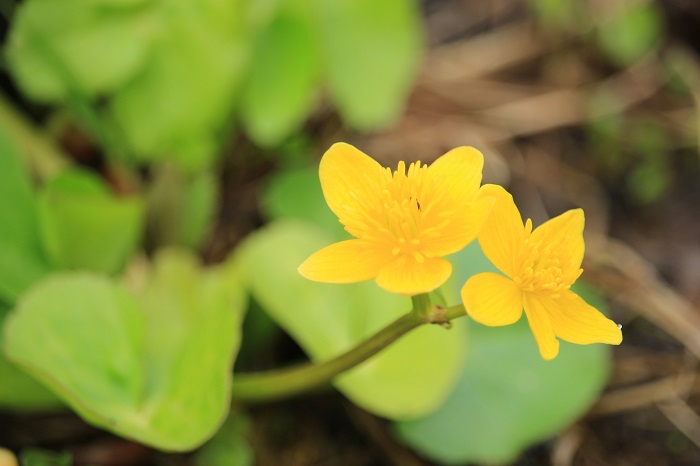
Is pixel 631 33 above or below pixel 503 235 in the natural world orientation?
below

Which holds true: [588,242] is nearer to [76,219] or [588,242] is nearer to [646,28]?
[646,28]

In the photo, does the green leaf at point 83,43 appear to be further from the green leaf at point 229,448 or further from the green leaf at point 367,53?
the green leaf at point 229,448

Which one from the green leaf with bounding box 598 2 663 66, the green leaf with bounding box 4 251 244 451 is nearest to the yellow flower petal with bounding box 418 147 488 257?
the green leaf with bounding box 4 251 244 451

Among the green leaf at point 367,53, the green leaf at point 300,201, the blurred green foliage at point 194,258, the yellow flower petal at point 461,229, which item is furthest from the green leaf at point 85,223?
the yellow flower petal at point 461,229

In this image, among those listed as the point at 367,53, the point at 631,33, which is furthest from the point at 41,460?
the point at 631,33

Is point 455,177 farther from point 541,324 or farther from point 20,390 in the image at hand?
point 20,390
